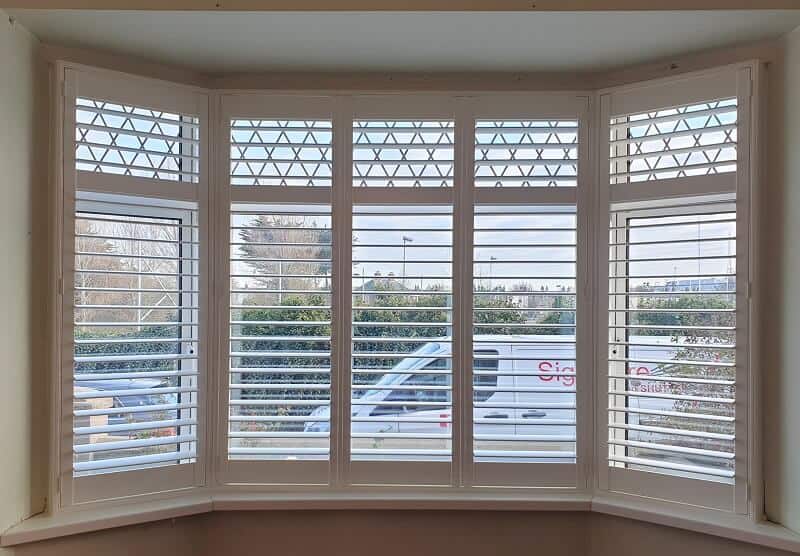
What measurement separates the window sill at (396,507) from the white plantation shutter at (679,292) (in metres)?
0.09

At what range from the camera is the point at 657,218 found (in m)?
2.53

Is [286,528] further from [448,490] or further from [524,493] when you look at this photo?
[524,493]

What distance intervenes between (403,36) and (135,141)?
1.12m

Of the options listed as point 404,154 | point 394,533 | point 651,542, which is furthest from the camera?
point 404,154

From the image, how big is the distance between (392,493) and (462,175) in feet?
4.33

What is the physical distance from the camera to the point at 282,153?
264 cm

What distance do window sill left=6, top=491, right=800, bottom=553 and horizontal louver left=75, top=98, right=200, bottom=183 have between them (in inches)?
50.2

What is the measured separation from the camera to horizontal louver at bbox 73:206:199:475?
2395 millimetres

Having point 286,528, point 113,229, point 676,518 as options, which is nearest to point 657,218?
point 676,518

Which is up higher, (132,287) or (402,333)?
(132,287)
